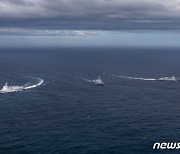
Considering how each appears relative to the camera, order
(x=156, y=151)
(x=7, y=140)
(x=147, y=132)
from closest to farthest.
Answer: (x=156, y=151), (x=7, y=140), (x=147, y=132)

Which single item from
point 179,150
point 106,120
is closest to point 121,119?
point 106,120

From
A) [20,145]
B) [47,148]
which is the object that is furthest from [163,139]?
[20,145]

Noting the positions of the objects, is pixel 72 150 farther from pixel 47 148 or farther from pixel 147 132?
pixel 147 132

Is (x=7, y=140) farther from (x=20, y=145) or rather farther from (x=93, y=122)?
(x=93, y=122)

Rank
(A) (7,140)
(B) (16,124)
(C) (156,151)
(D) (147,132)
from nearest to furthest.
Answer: (C) (156,151), (A) (7,140), (D) (147,132), (B) (16,124)

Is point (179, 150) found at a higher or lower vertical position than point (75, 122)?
lower

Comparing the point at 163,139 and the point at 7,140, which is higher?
the point at 7,140

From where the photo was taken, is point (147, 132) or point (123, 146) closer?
point (123, 146)

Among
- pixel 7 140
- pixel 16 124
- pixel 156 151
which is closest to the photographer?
pixel 156 151

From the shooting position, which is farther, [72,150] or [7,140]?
[7,140]
